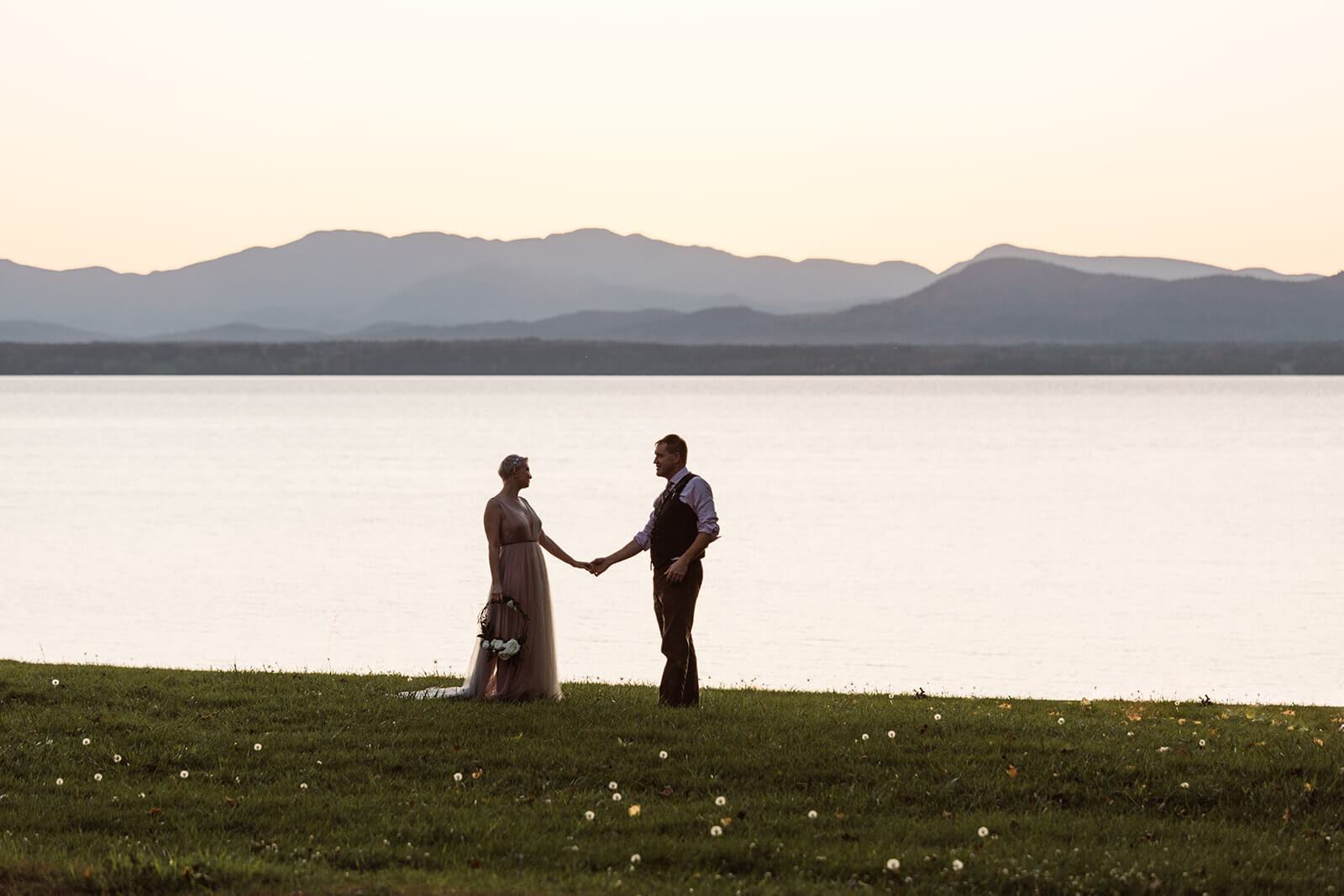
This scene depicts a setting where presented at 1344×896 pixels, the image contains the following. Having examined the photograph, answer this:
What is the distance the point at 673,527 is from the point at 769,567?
34.5 m

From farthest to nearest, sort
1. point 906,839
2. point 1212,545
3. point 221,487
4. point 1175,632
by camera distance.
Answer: point 221,487, point 1212,545, point 1175,632, point 906,839

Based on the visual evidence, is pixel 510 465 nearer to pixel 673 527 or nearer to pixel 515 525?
pixel 515 525

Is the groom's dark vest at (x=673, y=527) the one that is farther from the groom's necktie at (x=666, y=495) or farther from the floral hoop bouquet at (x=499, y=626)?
the floral hoop bouquet at (x=499, y=626)

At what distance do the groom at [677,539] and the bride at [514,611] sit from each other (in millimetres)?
866

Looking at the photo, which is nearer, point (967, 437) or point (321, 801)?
point (321, 801)

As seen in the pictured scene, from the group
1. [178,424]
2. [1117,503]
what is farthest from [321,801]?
[178,424]

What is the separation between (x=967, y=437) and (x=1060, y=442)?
37.9 feet

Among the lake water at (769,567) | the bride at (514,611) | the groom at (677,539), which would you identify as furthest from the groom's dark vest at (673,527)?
the lake water at (769,567)

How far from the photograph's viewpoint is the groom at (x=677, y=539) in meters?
13.0

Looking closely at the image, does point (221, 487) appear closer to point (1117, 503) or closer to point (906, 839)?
point (1117, 503)

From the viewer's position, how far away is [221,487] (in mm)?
80625

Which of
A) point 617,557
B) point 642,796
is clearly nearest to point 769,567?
point 617,557

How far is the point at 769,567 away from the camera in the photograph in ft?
156

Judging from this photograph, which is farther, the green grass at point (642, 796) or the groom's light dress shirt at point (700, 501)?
the groom's light dress shirt at point (700, 501)
